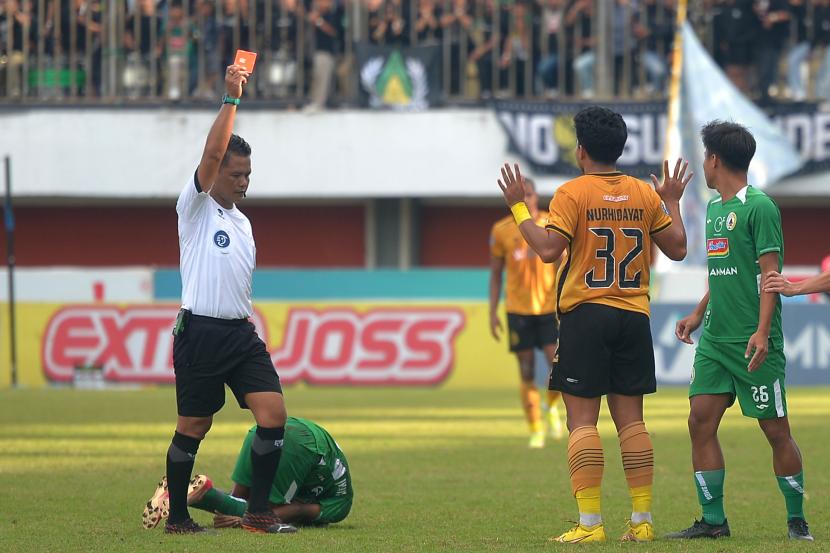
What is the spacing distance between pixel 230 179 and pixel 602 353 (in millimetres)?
2182

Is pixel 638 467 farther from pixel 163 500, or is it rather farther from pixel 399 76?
pixel 399 76

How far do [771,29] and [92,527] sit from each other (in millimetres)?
21094

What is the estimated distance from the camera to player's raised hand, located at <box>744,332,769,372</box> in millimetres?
7320

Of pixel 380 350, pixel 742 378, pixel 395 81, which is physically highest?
pixel 395 81

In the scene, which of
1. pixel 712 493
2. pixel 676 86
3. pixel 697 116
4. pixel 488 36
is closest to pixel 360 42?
pixel 488 36

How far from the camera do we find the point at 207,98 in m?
29.0

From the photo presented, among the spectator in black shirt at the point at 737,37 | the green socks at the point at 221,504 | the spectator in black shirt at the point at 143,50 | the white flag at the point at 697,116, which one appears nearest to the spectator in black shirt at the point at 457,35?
the white flag at the point at 697,116

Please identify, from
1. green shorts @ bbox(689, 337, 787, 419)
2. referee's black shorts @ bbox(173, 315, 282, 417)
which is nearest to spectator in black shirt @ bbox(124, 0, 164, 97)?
referee's black shorts @ bbox(173, 315, 282, 417)

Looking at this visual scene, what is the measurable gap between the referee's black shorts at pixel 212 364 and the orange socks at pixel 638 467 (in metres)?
1.90

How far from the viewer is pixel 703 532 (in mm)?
7652

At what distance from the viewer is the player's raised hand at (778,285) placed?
23.4 ft

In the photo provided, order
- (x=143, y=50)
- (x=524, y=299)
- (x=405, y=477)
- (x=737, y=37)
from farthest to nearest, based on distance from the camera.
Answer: (x=143, y=50) < (x=737, y=37) < (x=524, y=299) < (x=405, y=477)

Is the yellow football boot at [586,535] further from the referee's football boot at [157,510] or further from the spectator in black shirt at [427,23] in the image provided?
the spectator in black shirt at [427,23]

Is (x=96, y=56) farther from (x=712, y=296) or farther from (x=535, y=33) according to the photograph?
(x=712, y=296)
